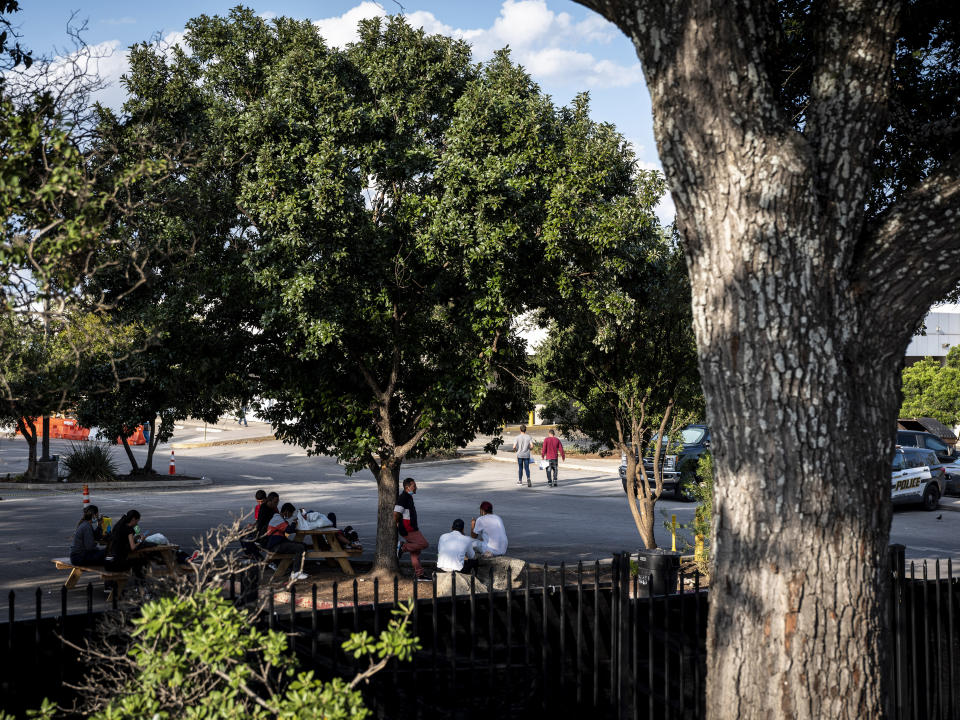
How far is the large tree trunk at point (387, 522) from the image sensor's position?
12.4 meters

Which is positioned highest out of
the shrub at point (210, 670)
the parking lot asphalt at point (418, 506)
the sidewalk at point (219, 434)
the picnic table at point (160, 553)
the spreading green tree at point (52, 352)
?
the spreading green tree at point (52, 352)

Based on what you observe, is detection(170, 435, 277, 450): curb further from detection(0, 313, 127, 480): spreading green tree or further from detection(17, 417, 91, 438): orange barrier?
detection(0, 313, 127, 480): spreading green tree

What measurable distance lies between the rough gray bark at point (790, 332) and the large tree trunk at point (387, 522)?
8.38m

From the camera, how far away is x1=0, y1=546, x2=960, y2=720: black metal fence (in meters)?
5.15

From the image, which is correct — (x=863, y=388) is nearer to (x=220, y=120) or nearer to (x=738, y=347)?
(x=738, y=347)

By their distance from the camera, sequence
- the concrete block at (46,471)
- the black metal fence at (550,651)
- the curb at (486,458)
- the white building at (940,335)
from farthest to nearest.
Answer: the white building at (940,335), the curb at (486,458), the concrete block at (46,471), the black metal fence at (550,651)

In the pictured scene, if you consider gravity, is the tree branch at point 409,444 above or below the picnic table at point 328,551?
above

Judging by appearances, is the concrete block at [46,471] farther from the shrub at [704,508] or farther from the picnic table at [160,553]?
the shrub at [704,508]

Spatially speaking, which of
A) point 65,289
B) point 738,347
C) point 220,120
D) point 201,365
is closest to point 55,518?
point 201,365

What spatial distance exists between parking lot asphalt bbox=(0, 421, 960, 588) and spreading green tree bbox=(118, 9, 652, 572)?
2802 millimetres

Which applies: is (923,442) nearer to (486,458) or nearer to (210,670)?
(486,458)

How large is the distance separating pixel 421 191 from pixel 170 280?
3.30 m

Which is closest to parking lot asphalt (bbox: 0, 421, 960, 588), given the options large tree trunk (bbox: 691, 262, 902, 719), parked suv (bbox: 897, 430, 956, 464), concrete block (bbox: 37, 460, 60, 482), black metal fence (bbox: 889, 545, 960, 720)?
parked suv (bbox: 897, 430, 956, 464)


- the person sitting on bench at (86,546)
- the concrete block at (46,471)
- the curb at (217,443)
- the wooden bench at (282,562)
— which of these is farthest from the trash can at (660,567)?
the curb at (217,443)
